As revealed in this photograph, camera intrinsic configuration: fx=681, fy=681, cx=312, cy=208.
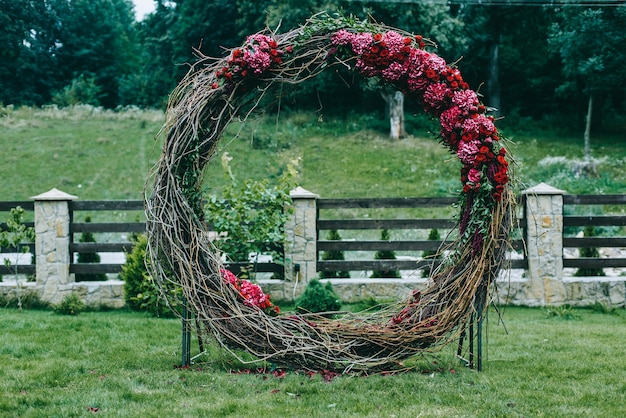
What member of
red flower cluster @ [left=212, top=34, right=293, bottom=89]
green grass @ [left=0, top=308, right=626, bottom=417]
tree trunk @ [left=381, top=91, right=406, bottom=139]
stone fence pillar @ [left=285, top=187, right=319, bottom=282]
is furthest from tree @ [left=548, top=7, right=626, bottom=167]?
red flower cluster @ [left=212, top=34, right=293, bottom=89]

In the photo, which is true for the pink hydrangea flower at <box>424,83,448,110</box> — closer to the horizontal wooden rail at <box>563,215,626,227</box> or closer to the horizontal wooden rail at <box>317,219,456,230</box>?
the horizontal wooden rail at <box>317,219,456,230</box>

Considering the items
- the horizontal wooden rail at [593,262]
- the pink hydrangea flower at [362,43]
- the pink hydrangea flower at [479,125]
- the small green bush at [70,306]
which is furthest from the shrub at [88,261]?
the horizontal wooden rail at [593,262]

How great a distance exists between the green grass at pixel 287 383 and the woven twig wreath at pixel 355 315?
27 centimetres

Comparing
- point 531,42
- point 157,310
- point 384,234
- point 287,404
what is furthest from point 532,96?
point 287,404

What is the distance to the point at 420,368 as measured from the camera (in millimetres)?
5352

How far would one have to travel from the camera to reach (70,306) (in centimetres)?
782

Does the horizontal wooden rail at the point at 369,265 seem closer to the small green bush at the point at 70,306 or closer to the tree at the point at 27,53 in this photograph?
the small green bush at the point at 70,306

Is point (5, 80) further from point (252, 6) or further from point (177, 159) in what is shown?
point (177, 159)

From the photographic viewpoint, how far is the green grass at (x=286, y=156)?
1906 centimetres

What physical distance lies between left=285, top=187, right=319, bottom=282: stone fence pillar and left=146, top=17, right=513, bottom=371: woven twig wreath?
3.35 metres

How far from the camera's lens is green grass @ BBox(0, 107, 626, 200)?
19.1m

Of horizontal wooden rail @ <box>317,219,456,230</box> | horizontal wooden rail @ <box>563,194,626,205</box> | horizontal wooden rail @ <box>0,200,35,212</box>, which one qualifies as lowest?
horizontal wooden rail @ <box>317,219,456,230</box>

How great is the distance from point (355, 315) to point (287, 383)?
0.87 metres

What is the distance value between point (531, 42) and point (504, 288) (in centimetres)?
2575
